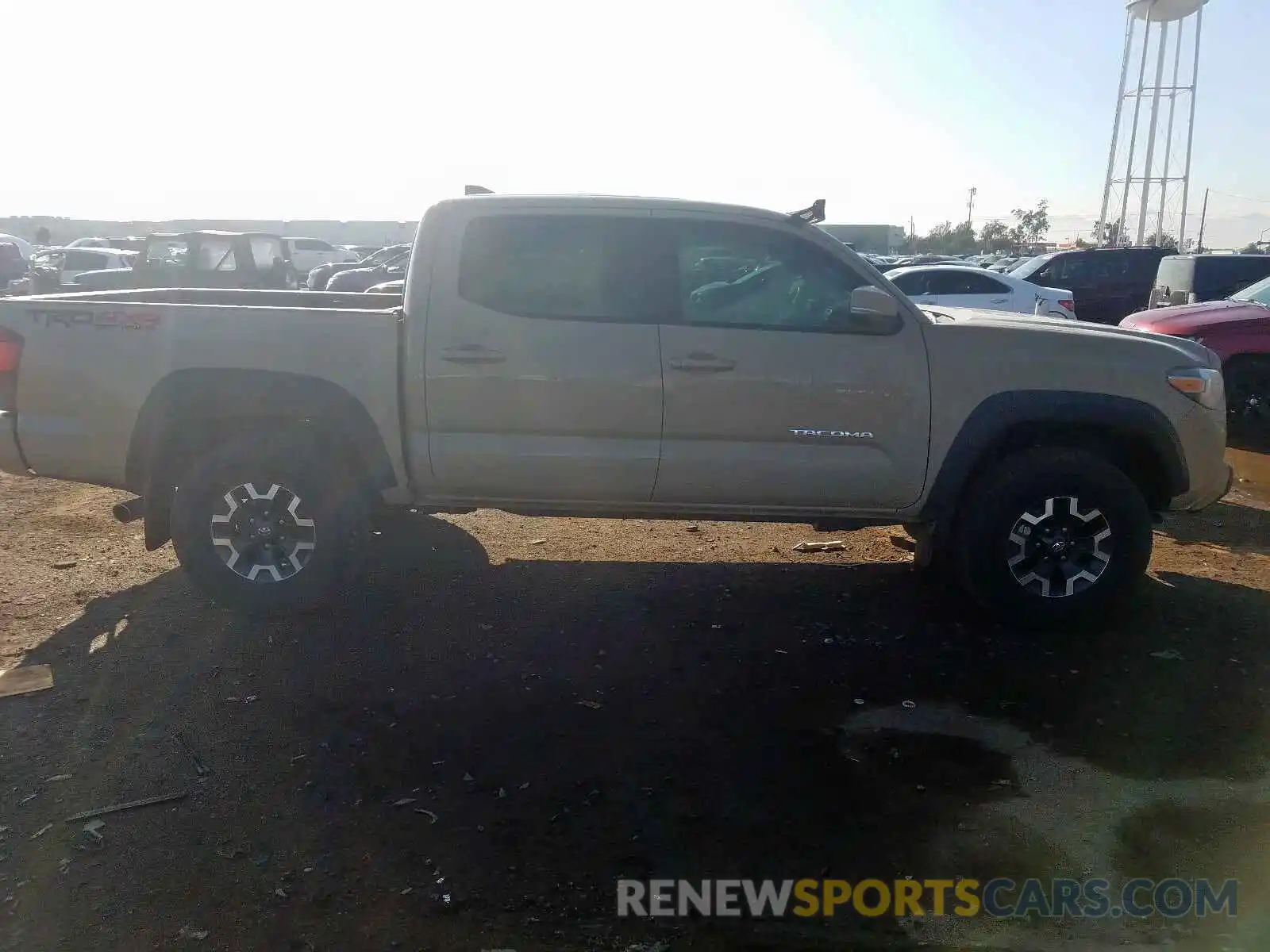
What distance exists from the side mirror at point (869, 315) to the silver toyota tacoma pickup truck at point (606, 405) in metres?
0.01

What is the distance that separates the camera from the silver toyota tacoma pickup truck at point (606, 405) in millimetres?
4969

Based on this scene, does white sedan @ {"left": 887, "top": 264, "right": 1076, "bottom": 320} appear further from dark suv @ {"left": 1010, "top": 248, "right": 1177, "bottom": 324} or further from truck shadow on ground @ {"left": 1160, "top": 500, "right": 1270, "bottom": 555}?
truck shadow on ground @ {"left": 1160, "top": 500, "right": 1270, "bottom": 555}

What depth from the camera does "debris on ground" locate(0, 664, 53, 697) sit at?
4.38 m

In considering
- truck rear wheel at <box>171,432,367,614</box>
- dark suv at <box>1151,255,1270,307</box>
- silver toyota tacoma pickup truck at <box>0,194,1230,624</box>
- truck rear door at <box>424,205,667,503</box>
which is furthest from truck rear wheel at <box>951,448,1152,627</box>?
dark suv at <box>1151,255,1270,307</box>

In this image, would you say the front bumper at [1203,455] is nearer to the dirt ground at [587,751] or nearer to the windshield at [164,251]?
the dirt ground at [587,751]

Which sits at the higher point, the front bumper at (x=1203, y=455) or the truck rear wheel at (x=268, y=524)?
the front bumper at (x=1203, y=455)

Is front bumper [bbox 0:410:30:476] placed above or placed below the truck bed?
below

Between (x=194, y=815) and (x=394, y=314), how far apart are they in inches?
97.5

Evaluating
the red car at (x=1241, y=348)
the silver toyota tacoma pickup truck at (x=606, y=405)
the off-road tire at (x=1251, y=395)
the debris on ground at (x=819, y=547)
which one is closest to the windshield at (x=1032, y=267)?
the red car at (x=1241, y=348)

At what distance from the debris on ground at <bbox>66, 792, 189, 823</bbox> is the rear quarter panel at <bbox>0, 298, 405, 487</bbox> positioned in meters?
1.96

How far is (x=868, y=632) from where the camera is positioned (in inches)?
205

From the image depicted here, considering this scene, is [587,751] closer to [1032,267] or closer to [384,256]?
[1032,267]

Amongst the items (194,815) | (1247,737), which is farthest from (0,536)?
(1247,737)

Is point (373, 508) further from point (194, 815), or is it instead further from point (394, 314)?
point (194, 815)
